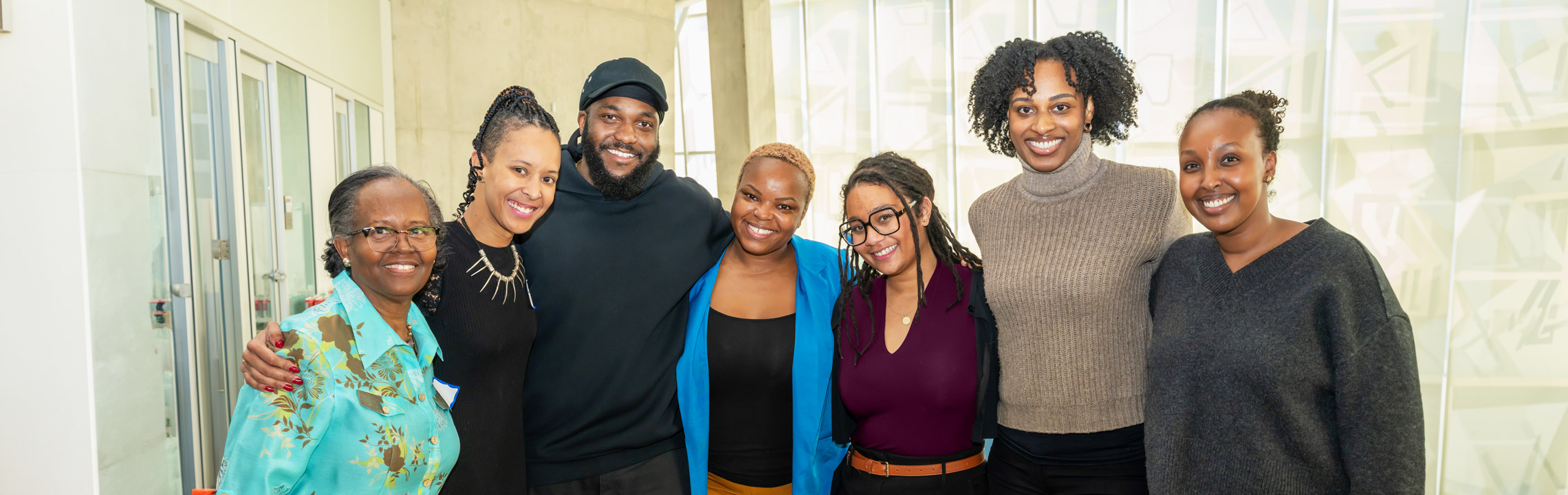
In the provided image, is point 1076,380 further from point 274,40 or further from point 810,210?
point 810,210

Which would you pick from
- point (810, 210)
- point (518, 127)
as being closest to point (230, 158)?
point (518, 127)

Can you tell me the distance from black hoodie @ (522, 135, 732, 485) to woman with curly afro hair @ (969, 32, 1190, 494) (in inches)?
38.1

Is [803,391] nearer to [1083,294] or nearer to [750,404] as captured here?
[750,404]

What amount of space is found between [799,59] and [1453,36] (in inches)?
204

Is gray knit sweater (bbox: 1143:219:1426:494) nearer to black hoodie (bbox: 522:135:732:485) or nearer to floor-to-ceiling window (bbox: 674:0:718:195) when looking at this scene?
black hoodie (bbox: 522:135:732:485)

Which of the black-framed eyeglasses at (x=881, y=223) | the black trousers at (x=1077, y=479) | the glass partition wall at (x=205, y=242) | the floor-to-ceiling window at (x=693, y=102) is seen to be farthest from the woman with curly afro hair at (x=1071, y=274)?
the floor-to-ceiling window at (x=693, y=102)

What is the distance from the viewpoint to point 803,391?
93.6 inches

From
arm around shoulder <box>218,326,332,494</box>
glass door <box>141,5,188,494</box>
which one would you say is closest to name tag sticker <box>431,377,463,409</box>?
arm around shoulder <box>218,326,332,494</box>

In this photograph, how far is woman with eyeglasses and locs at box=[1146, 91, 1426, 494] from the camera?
146 centimetres

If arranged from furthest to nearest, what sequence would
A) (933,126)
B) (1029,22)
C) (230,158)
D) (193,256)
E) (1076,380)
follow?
(933,126) < (1029,22) < (230,158) < (193,256) < (1076,380)

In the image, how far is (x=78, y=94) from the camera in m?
2.86

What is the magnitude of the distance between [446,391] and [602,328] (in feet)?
1.90

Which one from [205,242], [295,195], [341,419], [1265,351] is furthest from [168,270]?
[1265,351]

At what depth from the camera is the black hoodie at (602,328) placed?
2244mm
